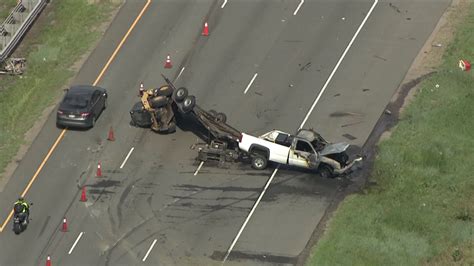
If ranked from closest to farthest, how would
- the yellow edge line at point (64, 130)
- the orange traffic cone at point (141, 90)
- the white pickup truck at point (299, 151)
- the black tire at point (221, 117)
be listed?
the white pickup truck at point (299, 151), the yellow edge line at point (64, 130), the black tire at point (221, 117), the orange traffic cone at point (141, 90)

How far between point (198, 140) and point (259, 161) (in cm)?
424

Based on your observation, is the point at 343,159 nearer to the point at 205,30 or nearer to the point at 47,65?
the point at 205,30

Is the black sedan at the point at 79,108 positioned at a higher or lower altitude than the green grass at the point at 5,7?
lower

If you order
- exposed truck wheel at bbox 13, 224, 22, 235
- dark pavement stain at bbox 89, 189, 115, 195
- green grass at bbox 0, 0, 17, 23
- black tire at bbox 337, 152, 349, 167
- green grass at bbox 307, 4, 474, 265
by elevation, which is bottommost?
green grass at bbox 307, 4, 474, 265

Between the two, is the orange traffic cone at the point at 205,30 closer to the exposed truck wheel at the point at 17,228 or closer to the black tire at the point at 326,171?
the black tire at the point at 326,171

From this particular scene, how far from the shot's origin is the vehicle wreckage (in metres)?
45.3

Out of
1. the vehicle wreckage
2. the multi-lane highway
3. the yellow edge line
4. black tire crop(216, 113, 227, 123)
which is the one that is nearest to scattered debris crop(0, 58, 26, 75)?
the multi-lane highway

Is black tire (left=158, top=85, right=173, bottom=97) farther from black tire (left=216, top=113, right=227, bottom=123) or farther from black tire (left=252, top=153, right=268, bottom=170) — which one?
black tire (left=252, top=153, right=268, bottom=170)

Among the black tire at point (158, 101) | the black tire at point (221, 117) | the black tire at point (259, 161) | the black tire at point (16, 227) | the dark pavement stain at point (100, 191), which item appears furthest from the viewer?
the black tire at point (158, 101)

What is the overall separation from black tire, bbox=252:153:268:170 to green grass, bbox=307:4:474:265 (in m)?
4.48

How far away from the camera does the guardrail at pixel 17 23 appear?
5766cm

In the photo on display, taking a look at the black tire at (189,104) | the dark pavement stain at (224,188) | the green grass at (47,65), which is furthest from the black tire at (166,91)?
the green grass at (47,65)

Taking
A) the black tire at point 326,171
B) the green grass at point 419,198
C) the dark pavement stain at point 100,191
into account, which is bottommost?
the green grass at point 419,198

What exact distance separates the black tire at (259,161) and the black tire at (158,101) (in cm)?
554
